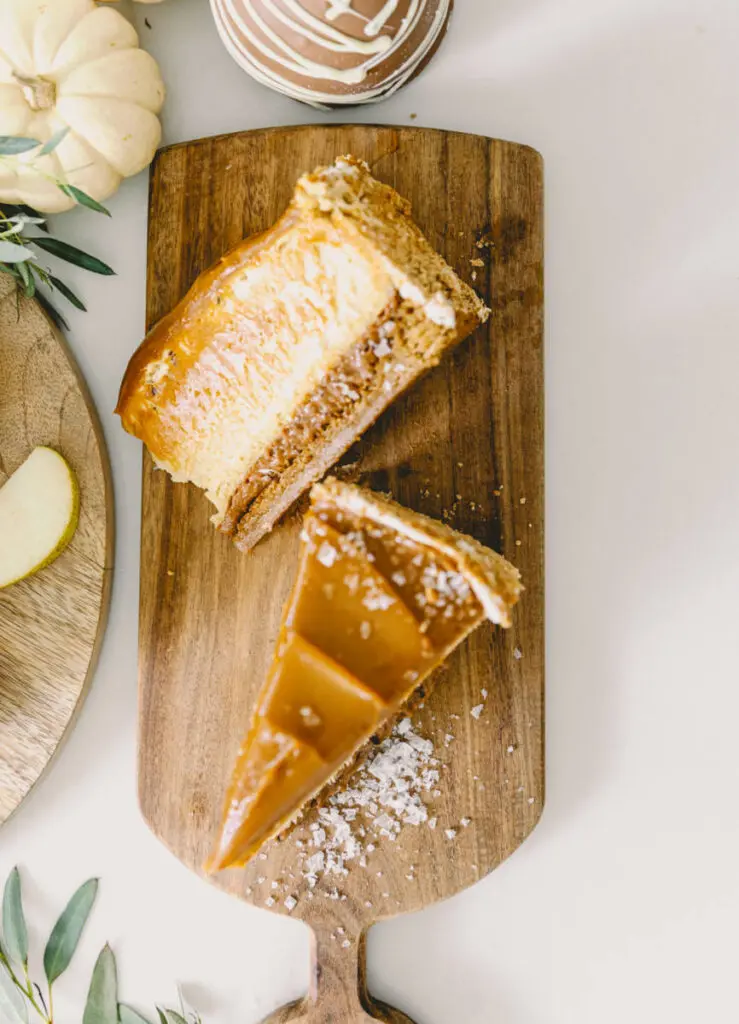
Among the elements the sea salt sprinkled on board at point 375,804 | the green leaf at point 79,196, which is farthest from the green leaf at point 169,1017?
the green leaf at point 79,196

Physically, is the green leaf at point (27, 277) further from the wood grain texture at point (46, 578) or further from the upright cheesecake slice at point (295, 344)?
the upright cheesecake slice at point (295, 344)

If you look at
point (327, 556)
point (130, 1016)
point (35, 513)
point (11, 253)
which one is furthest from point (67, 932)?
point (11, 253)

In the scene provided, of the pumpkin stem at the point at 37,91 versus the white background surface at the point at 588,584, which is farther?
the white background surface at the point at 588,584

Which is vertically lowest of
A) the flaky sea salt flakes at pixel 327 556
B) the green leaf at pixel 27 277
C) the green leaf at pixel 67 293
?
the flaky sea salt flakes at pixel 327 556

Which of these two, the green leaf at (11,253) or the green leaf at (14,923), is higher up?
the green leaf at (11,253)

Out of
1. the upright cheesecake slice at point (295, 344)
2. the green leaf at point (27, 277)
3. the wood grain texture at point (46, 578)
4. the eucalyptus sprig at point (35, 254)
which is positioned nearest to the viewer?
the upright cheesecake slice at point (295, 344)

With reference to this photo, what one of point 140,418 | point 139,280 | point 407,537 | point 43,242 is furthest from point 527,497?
point 43,242

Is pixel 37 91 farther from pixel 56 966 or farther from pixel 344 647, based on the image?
pixel 56 966
